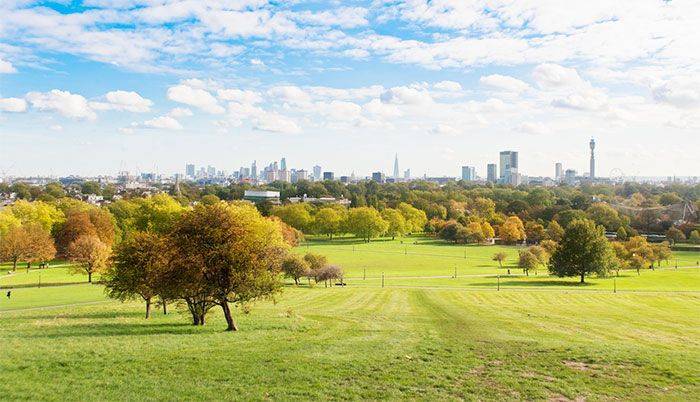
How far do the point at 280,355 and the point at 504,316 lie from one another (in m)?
20.6

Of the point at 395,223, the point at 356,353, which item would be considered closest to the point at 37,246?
the point at 356,353

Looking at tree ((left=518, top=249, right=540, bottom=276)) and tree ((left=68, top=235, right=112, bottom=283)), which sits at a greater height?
tree ((left=68, top=235, right=112, bottom=283))

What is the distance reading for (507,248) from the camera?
11912 cm

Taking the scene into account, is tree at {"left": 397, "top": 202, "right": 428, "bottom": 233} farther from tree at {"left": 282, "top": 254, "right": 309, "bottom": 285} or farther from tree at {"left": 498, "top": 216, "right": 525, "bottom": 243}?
tree at {"left": 282, "top": 254, "right": 309, "bottom": 285}

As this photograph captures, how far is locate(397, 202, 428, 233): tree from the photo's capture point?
145 metres

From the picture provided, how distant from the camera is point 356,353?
20.5 metres

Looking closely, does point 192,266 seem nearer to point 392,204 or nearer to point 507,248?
point 507,248

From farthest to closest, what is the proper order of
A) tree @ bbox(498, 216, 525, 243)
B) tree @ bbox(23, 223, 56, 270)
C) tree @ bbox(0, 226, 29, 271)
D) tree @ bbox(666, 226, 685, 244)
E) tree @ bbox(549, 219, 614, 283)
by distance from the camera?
tree @ bbox(498, 216, 525, 243)
tree @ bbox(666, 226, 685, 244)
tree @ bbox(23, 223, 56, 270)
tree @ bbox(0, 226, 29, 271)
tree @ bbox(549, 219, 614, 283)

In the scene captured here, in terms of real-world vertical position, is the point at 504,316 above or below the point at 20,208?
below

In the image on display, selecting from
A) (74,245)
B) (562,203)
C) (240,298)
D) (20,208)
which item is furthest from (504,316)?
(562,203)

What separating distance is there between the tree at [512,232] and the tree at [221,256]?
10461 cm

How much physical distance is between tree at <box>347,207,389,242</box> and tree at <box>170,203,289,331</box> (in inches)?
4066

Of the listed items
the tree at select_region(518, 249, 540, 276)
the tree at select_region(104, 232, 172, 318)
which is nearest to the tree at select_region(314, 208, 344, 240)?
the tree at select_region(518, 249, 540, 276)

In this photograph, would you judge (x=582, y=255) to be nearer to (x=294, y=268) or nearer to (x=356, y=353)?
(x=294, y=268)
